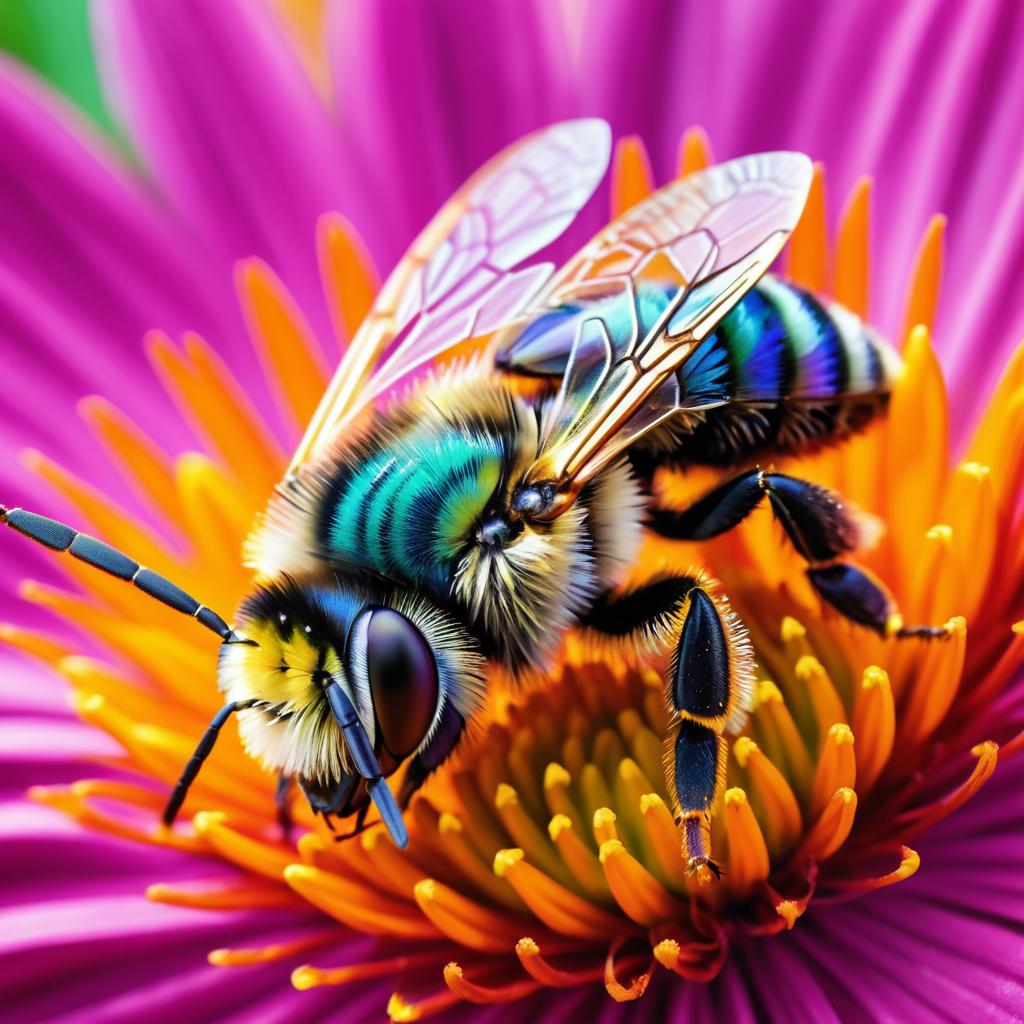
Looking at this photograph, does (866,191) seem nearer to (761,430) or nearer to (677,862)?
(761,430)

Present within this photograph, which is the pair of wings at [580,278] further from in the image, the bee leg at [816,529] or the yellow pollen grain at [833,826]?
the yellow pollen grain at [833,826]

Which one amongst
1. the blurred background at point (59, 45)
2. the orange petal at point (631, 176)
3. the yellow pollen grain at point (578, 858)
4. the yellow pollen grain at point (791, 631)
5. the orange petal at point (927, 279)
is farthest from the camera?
the blurred background at point (59, 45)

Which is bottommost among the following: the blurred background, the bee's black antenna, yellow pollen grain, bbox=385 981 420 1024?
yellow pollen grain, bbox=385 981 420 1024

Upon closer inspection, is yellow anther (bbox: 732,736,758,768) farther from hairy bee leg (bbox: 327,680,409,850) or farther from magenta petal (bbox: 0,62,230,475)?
magenta petal (bbox: 0,62,230,475)

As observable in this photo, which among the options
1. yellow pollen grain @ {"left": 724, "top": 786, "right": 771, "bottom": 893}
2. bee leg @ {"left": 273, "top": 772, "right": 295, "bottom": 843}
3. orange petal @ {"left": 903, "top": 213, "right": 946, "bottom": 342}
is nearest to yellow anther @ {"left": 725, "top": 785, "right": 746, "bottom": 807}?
yellow pollen grain @ {"left": 724, "top": 786, "right": 771, "bottom": 893}

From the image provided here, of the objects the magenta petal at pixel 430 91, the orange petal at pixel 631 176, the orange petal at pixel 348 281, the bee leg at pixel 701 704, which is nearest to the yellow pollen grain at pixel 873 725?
the bee leg at pixel 701 704

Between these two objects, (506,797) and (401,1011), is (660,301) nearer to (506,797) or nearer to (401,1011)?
(506,797)
